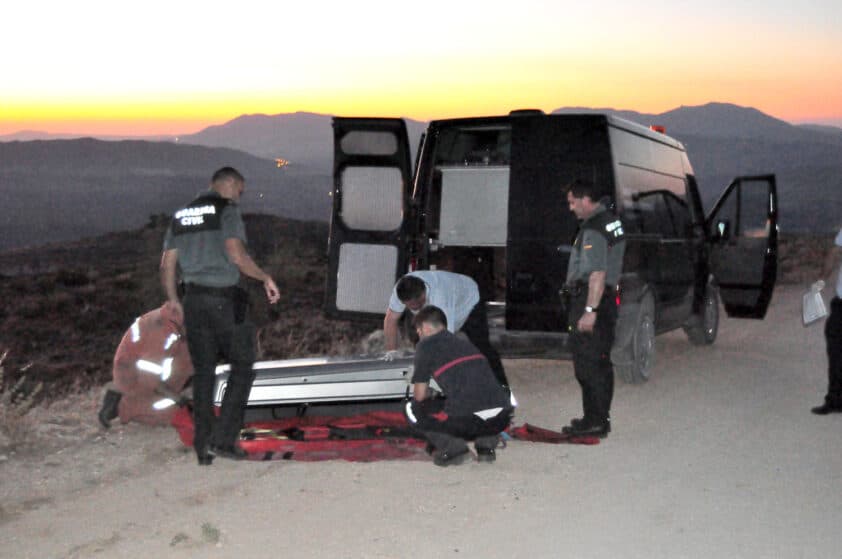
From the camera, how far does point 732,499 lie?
5168mm

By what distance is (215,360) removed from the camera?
19.8 feet

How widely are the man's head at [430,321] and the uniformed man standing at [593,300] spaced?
113 centimetres

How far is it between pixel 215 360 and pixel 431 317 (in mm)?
1268

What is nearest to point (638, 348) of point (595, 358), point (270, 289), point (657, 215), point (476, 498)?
point (657, 215)

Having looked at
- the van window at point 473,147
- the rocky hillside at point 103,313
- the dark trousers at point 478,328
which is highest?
the van window at point 473,147

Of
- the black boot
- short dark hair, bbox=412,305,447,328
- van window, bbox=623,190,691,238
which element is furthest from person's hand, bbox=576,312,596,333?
the black boot

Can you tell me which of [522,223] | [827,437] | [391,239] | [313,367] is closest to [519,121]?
[522,223]

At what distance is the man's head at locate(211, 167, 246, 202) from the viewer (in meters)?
6.10

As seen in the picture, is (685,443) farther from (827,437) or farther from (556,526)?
(556,526)

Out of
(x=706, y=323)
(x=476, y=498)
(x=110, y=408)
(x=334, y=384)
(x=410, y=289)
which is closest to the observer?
(x=476, y=498)

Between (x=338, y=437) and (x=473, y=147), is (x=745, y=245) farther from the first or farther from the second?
(x=338, y=437)

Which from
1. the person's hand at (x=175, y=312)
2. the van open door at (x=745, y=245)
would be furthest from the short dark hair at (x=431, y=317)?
the van open door at (x=745, y=245)

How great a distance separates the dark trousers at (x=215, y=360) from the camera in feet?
19.6

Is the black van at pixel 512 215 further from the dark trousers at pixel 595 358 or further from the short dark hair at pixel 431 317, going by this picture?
the short dark hair at pixel 431 317
